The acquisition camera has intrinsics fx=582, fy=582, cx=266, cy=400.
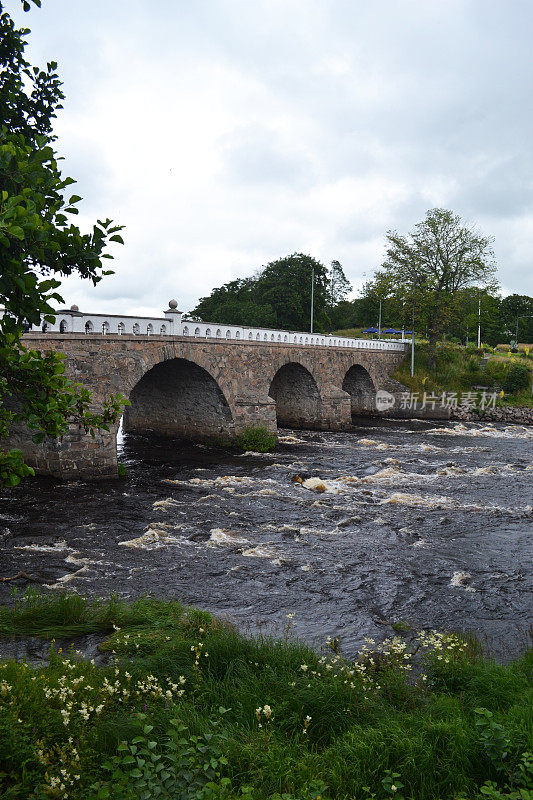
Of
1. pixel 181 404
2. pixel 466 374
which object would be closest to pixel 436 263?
pixel 466 374

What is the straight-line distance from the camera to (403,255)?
151 ft

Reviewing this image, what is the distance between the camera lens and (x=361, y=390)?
129ft

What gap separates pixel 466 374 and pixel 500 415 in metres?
5.76

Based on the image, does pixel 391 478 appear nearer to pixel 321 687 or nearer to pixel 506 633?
pixel 506 633

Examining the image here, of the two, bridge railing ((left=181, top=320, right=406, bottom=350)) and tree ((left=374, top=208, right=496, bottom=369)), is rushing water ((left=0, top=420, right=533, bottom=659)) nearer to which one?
bridge railing ((left=181, top=320, right=406, bottom=350))

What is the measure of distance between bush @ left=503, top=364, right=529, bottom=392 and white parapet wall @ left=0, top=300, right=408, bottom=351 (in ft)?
55.0

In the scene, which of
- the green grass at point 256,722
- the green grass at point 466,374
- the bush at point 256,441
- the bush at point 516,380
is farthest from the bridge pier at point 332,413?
the green grass at point 256,722

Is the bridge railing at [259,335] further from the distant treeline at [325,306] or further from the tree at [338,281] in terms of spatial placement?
the tree at [338,281]

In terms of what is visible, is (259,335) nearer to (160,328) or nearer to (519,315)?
(160,328)

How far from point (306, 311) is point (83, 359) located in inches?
1707

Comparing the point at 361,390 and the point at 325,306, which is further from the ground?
the point at 325,306

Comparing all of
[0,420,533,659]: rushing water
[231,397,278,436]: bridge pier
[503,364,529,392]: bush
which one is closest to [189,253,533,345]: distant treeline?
[503,364,529,392]: bush

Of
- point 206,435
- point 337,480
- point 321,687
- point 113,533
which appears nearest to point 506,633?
point 321,687

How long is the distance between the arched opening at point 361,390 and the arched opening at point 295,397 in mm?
7754
